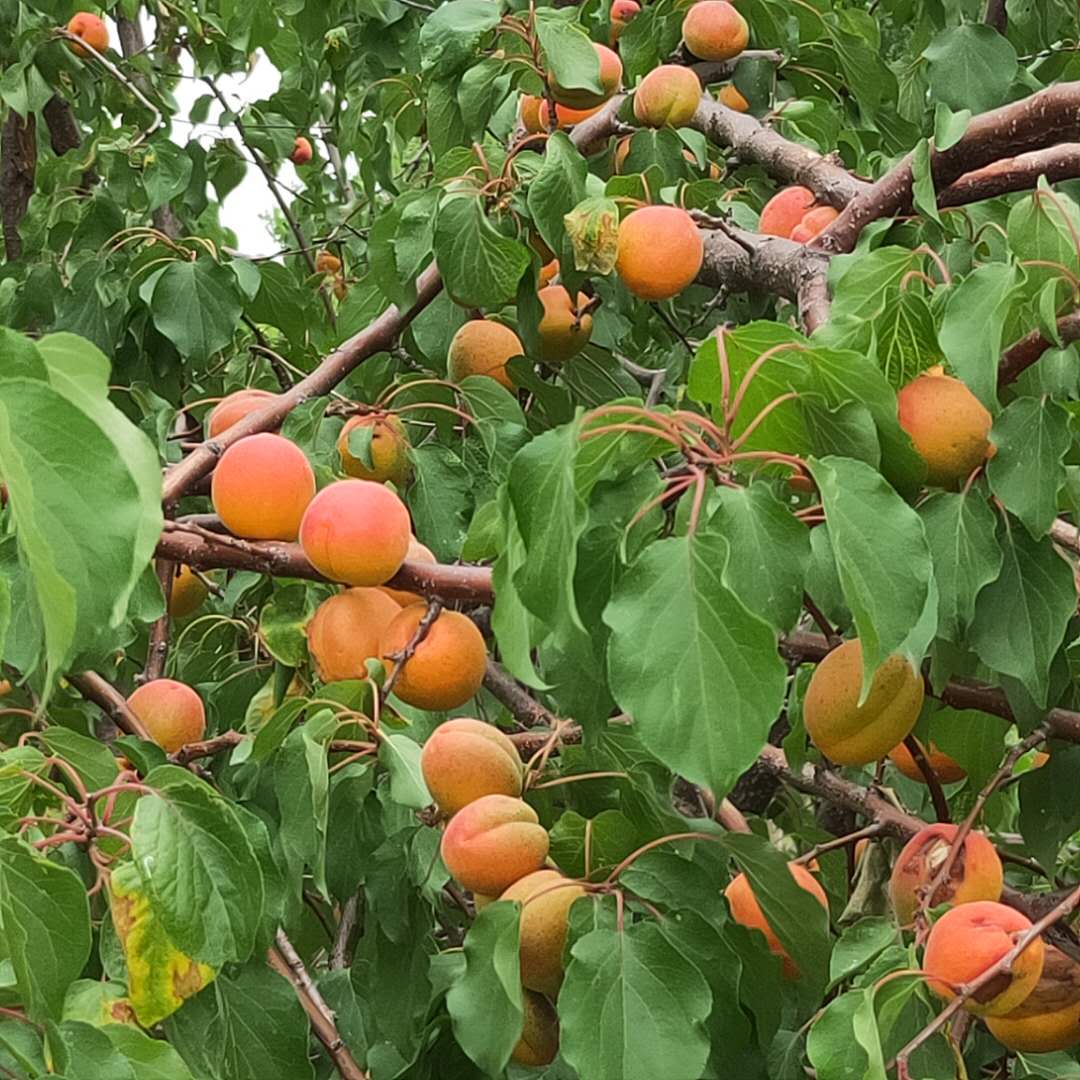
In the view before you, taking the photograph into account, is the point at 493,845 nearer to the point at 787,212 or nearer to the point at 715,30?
the point at 787,212

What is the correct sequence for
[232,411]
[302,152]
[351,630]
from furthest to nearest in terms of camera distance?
1. [302,152]
2. [232,411]
3. [351,630]

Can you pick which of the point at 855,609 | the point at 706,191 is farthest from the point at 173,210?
the point at 855,609

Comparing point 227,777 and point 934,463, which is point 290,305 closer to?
point 227,777

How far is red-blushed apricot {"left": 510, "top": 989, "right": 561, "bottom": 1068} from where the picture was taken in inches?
36.6

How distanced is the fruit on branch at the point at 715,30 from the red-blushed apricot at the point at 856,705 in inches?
30.4

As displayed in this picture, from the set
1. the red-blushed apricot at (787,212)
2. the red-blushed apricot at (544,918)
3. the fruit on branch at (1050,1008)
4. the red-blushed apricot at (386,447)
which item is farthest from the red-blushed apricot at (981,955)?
the red-blushed apricot at (787,212)

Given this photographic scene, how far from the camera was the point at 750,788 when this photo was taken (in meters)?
1.51

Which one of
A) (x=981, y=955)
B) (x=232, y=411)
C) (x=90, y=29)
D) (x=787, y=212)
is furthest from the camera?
(x=90, y=29)

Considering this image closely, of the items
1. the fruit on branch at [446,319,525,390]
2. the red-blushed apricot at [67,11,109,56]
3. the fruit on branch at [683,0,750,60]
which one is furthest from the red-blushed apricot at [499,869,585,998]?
the red-blushed apricot at [67,11,109,56]

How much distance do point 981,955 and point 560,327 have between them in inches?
29.9

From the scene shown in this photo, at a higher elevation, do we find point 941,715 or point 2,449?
point 2,449

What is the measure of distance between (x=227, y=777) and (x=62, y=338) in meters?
0.83

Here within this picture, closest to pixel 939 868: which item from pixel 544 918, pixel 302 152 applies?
pixel 544 918

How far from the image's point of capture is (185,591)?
4.92ft
